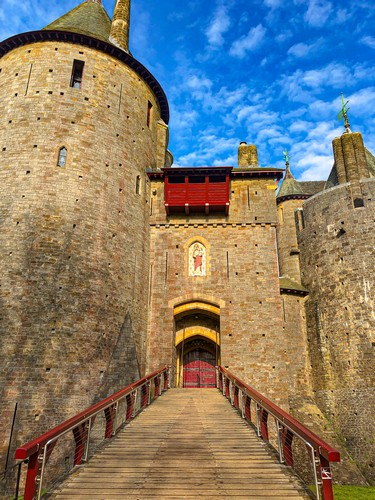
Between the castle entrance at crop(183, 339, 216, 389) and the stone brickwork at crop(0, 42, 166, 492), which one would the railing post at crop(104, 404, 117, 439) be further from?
the castle entrance at crop(183, 339, 216, 389)

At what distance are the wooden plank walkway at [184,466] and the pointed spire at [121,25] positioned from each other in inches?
734

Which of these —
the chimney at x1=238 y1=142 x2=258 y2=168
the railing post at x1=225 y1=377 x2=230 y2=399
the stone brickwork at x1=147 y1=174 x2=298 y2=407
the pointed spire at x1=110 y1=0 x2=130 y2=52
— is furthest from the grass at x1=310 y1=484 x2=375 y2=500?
the pointed spire at x1=110 y1=0 x2=130 y2=52

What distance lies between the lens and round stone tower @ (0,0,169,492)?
1306cm

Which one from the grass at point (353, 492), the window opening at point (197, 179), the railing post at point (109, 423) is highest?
the window opening at point (197, 179)

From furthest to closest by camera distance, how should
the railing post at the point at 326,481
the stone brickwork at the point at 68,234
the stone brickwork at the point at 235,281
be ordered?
1. the stone brickwork at the point at 235,281
2. the stone brickwork at the point at 68,234
3. the railing post at the point at 326,481

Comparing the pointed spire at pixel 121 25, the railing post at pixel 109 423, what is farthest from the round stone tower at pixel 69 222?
the railing post at pixel 109 423

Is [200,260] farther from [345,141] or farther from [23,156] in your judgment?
[345,141]

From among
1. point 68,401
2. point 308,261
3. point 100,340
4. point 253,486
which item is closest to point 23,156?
point 100,340

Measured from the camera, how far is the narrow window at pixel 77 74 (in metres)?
17.5

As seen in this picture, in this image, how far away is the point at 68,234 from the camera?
14867 millimetres

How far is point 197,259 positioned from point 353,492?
1131 centimetres

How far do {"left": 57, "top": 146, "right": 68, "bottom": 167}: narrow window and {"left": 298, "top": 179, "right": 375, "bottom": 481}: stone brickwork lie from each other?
572 inches

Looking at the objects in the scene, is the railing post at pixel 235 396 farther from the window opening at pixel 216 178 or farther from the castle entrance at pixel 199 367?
the window opening at pixel 216 178

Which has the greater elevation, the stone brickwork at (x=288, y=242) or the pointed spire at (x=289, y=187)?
the pointed spire at (x=289, y=187)
